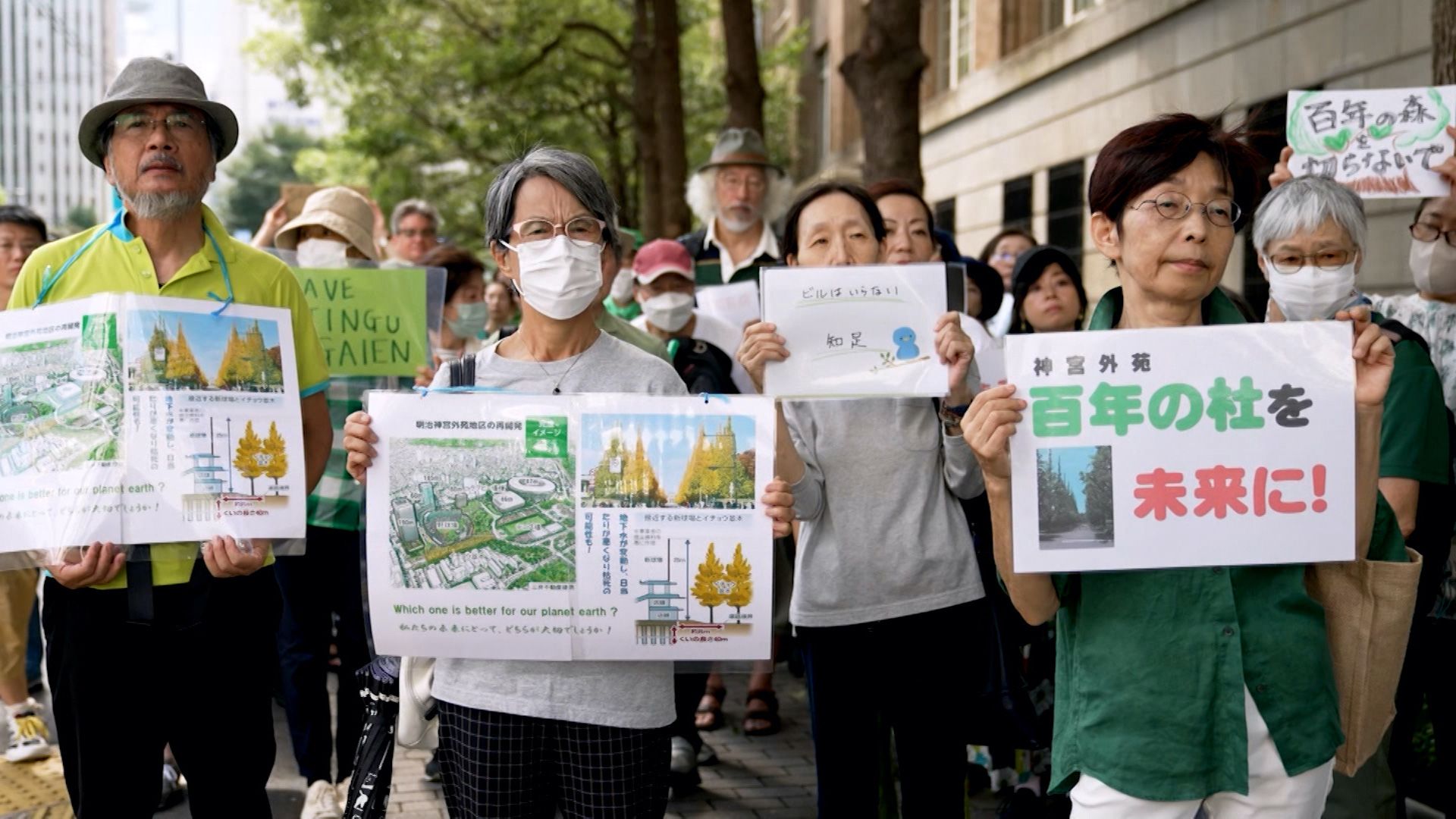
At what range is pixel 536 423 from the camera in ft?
11.5

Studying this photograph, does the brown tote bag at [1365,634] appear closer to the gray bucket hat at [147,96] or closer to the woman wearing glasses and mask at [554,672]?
the woman wearing glasses and mask at [554,672]

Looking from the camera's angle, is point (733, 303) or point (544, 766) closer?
point (544, 766)

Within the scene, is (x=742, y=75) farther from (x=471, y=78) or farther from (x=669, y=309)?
(x=471, y=78)

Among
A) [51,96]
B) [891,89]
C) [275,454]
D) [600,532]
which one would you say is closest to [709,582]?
[600,532]

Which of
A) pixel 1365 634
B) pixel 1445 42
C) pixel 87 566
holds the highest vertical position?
pixel 1445 42

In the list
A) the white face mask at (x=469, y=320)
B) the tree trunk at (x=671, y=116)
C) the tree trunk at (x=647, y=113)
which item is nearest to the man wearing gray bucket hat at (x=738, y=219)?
the white face mask at (x=469, y=320)

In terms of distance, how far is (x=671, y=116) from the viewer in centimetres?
1822

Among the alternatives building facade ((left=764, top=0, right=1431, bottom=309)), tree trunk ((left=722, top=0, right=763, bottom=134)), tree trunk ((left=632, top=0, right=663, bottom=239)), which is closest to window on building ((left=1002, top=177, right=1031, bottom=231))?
building facade ((left=764, top=0, right=1431, bottom=309))

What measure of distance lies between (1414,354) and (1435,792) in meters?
2.55

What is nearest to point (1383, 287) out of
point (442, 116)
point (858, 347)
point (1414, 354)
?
point (1414, 354)

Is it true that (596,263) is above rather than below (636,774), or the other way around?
above

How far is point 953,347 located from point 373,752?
1858mm

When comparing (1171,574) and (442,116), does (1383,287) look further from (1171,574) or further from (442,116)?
(442,116)

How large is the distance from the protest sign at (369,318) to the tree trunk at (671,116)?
473 inches
